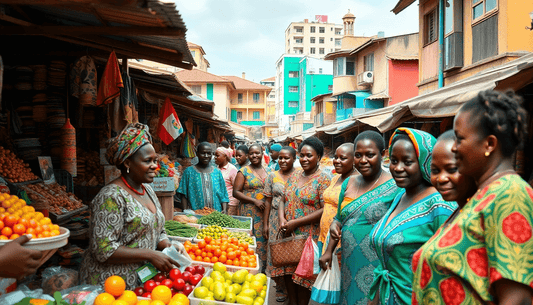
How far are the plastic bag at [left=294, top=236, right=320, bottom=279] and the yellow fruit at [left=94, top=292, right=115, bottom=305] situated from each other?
2.05 meters

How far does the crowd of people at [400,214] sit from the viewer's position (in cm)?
139

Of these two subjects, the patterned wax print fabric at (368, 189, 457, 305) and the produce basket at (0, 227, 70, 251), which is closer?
the produce basket at (0, 227, 70, 251)

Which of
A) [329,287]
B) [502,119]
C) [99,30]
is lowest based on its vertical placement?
[329,287]

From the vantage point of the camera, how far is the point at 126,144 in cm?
292

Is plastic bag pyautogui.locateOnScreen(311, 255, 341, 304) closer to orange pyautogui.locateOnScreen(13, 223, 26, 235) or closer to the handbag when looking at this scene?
the handbag

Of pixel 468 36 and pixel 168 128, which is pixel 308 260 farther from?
pixel 468 36

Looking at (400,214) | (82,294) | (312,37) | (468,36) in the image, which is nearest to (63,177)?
(82,294)

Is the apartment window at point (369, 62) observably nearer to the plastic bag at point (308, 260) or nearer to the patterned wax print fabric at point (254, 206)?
the patterned wax print fabric at point (254, 206)

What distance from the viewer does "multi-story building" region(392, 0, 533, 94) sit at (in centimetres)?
1047

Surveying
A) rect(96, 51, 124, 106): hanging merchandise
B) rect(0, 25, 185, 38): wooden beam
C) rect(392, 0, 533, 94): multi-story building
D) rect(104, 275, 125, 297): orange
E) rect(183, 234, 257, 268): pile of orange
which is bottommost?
rect(183, 234, 257, 268): pile of orange

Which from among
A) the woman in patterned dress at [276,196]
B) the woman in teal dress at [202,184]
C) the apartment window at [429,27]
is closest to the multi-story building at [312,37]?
the apartment window at [429,27]

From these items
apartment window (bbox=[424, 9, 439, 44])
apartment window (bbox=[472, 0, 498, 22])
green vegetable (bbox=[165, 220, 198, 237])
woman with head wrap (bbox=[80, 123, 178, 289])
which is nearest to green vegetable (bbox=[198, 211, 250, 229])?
green vegetable (bbox=[165, 220, 198, 237])

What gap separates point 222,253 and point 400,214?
2.12 m

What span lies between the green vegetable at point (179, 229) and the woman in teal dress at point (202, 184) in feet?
4.59
